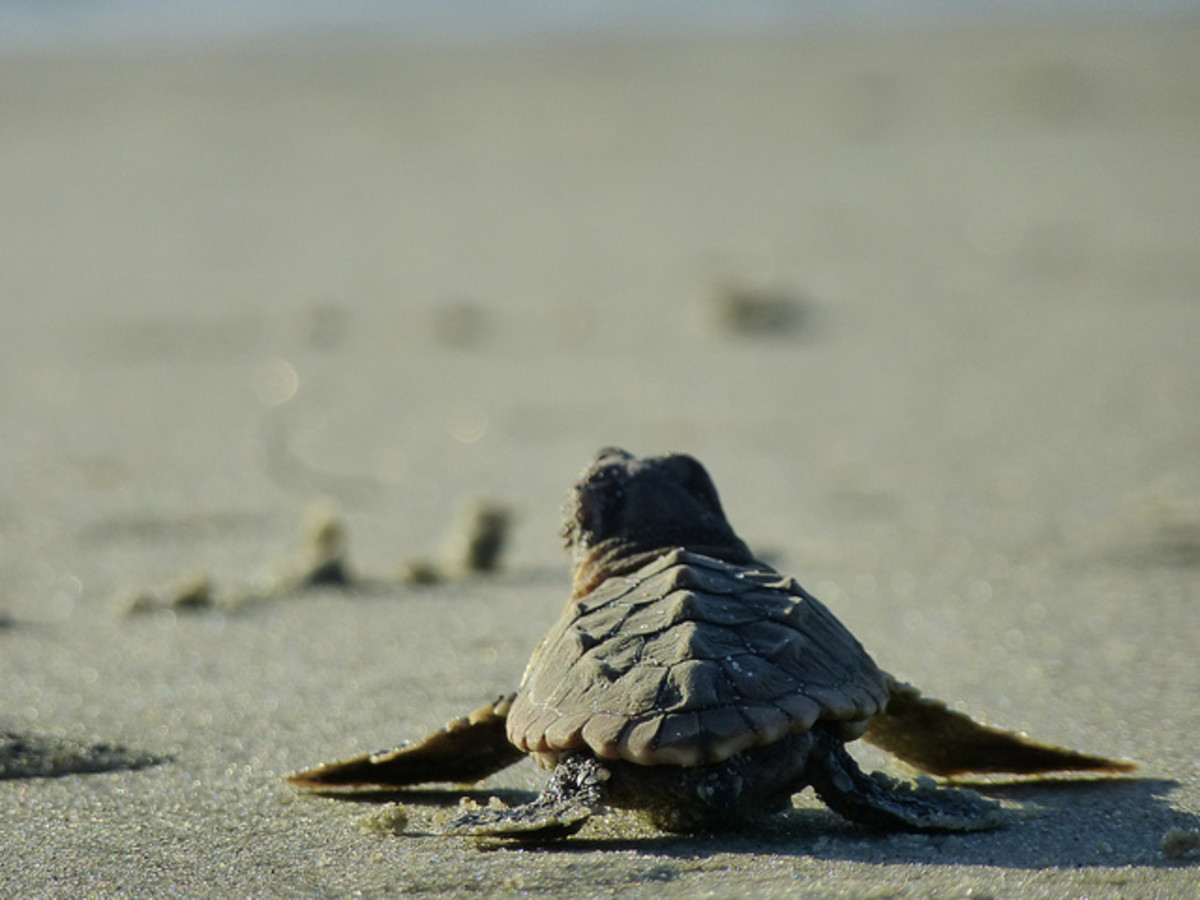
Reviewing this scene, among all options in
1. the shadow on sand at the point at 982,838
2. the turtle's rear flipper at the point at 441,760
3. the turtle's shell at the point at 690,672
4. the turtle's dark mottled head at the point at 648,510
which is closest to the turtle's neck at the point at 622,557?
the turtle's dark mottled head at the point at 648,510

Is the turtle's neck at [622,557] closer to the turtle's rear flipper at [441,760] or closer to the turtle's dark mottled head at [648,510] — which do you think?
the turtle's dark mottled head at [648,510]

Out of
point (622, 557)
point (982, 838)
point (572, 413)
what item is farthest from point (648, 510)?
point (572, 413)

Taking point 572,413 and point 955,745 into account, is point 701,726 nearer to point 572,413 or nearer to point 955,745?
point 955,745

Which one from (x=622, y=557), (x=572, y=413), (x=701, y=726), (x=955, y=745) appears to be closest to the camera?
(x=701, y=726)

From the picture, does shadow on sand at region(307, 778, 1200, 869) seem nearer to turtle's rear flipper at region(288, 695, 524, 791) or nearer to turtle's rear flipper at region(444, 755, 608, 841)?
turtle's rear flipper at region(444, 755, 608, 841)

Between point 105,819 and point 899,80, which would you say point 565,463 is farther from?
point 899,80

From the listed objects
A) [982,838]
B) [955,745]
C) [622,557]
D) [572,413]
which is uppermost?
[572,413]

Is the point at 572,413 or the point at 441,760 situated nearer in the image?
the point at 441,760
